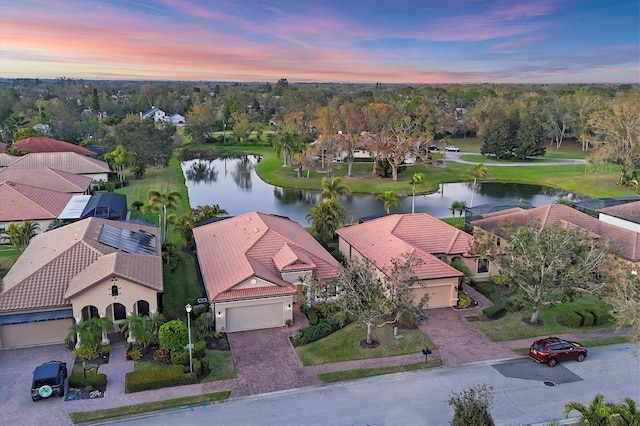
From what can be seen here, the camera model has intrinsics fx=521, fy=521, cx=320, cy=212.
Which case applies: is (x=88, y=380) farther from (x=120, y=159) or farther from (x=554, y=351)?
(x=120, y=159)

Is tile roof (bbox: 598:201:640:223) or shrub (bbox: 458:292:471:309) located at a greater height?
tile roof (bbox: 598:201:640:223)

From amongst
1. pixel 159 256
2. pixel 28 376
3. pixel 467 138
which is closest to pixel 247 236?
pixel 159 256

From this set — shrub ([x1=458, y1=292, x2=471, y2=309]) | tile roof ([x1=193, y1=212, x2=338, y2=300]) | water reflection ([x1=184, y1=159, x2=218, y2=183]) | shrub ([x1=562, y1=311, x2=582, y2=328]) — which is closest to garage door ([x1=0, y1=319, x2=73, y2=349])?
tile roof ([x1=193, y1=212, x2=338, y2=300])

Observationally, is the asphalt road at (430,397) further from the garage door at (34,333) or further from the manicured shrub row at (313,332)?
the garage door at (34,333)

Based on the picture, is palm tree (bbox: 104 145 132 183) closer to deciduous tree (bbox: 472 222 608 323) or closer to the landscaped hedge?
the landscaped hedge

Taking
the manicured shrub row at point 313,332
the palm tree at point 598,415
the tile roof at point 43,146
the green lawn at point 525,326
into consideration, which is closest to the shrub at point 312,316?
the manicured shrub row at point 313,332

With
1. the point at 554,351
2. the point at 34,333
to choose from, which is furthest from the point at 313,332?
the point at 34,333

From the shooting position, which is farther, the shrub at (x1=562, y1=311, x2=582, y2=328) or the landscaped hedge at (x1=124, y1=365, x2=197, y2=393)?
the shrub at (x1=562, y1=311, x2=582, y2=328)

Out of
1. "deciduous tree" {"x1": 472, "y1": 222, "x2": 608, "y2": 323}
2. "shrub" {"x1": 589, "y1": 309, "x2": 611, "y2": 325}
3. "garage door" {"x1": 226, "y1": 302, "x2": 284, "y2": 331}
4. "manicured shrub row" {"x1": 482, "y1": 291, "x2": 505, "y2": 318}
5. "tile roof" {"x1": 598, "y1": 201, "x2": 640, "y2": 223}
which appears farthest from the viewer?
"tile roof" {"x1": 598, "y1": 201, "x2": 640, "y2": 223}

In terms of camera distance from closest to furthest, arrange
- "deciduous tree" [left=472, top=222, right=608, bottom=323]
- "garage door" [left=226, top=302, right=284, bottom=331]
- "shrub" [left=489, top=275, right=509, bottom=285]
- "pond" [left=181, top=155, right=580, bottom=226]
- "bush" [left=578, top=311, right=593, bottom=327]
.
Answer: "deciduous tree" [left=472, top=222, right=608, bottom=323] < "garage door" [left=226, top=302, right=284, bottom=331] < "bush" [left=578, top=311, right=593, bottom=327] < "shrub" [left=489, top=275, right=509, bottom=285] < "pond" [left=181, top=155, right=580, bottom=226]
